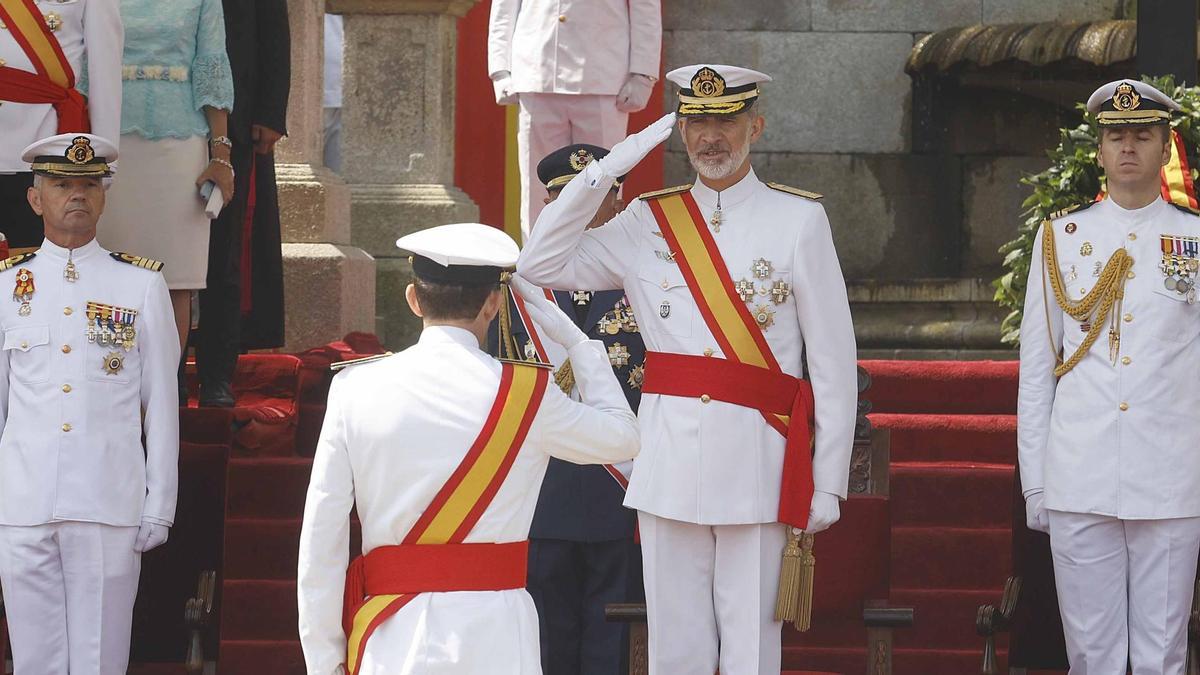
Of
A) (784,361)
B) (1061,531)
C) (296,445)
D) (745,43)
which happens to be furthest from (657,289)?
(745,43)

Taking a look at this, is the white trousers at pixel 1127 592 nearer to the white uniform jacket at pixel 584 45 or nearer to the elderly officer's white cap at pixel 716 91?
the elderly officer's white cap at pixel 716 91

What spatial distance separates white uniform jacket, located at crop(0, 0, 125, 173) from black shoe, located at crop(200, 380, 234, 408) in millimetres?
1025

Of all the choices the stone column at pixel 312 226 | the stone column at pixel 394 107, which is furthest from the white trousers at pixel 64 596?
the stone column at pixel 394 107

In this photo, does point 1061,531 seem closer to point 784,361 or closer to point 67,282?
point 784,361

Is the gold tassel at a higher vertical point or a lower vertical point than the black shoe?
lower

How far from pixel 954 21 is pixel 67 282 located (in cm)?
675

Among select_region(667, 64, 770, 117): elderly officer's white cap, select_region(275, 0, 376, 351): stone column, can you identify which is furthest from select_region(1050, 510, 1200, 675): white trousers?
select_region(275, 0, 376, 351): stone column

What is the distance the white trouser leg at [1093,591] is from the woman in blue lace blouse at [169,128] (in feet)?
9.31

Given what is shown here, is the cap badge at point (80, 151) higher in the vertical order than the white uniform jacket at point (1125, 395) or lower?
Answer: higher

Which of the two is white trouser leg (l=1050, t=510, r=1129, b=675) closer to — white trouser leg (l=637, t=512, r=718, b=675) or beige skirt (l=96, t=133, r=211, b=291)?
white trouser leg (l=637, t=512, r=718, b=675)

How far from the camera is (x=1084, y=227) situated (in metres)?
5.39

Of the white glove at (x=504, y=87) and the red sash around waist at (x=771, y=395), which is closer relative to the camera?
the red sash around waist at (x=771, y=395)

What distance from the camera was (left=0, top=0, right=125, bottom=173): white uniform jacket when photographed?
602 cm

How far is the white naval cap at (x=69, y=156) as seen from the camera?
5.35 meters
